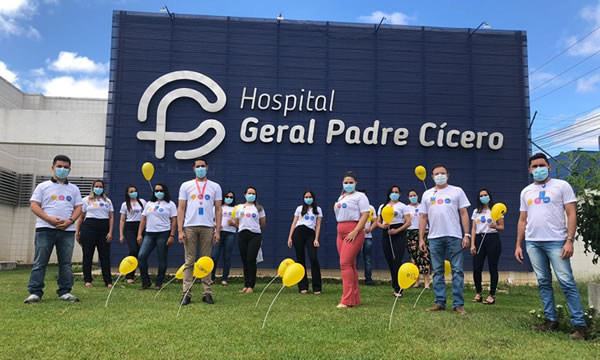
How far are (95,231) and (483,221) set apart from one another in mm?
5979

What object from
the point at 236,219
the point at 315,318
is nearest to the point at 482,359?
the point at 315,318

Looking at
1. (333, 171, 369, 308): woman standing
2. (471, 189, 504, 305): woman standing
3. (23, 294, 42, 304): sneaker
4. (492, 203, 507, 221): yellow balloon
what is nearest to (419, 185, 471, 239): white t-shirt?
(333, 171, 369, 308): woman standing

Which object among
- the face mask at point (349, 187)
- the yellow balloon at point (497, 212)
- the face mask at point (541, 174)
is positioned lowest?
the yellow balloon at point (497, 212)

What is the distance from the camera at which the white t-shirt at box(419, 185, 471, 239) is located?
16.3ft

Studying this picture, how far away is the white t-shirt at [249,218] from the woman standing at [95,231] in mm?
2195

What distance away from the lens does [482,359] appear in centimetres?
296

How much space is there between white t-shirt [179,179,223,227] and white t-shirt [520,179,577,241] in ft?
11.5

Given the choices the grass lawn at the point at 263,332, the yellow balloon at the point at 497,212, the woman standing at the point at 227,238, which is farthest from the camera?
the woman standing at the point at 227,238

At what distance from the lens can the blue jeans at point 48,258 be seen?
17.1 ft

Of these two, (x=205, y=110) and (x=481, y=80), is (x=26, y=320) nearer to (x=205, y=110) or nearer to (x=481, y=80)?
(x=205, y=110)

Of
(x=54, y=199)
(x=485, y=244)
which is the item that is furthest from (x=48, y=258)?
(x=485, y=244)

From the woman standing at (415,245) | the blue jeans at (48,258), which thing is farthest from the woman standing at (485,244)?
the blue jeans at (48,258)

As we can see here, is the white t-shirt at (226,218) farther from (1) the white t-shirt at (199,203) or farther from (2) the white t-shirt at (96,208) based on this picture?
(1) the white t-shirt at (199,203)

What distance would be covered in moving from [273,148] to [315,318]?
6.13 m
